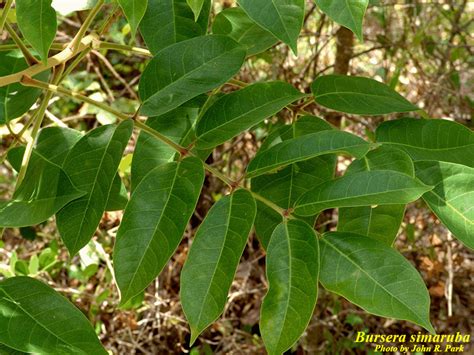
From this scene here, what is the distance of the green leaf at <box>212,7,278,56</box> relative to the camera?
53.5 inches

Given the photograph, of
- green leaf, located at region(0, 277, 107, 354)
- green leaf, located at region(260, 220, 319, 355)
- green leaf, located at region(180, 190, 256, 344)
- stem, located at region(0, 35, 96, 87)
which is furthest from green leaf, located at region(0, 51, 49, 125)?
green leaf, located at region(260, 220, 319, 355)

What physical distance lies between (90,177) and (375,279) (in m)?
0.52

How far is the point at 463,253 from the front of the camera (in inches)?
121

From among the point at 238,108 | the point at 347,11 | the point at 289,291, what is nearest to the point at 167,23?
the point at 238,108

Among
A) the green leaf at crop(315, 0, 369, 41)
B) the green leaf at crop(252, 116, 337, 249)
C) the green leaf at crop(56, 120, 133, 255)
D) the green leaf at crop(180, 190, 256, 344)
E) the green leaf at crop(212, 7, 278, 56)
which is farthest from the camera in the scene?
the green leaf at crop(212, 7, 278, 56)

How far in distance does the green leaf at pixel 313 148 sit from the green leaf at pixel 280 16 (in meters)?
0.18

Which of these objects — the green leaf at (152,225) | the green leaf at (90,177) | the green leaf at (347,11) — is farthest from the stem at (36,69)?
the green leaf at (347,11)

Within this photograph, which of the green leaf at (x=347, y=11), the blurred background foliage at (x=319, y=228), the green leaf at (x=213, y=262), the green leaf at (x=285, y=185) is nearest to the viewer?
the green leaf at (x=347, y=11)

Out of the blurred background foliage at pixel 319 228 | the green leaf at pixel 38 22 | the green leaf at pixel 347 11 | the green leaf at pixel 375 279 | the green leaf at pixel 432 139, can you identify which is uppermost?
the green leaf at pixel 347 11

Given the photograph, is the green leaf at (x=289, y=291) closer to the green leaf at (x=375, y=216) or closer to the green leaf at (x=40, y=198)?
the green leaf at (x=375, y=216)

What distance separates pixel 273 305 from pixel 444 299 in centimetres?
233

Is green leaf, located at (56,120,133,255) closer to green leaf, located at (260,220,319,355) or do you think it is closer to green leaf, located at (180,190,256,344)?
green leaf, located at (180,190,256,344)

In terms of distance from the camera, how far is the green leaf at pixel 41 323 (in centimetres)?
97

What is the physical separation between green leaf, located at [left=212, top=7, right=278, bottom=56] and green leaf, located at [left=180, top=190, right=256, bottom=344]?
413 mm
